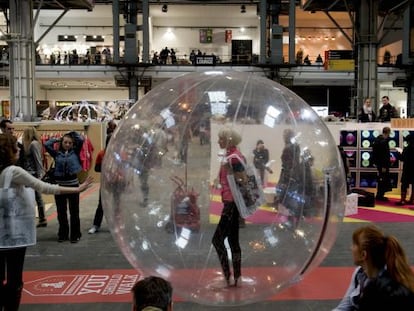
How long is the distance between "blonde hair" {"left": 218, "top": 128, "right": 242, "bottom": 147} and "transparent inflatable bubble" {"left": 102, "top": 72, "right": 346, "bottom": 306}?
0.04 m

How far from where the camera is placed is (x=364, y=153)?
12.5 m

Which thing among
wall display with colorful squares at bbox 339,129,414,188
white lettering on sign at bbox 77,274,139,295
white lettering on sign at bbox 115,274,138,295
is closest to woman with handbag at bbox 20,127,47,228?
white lettering on sign at bbox 77,274,139,295

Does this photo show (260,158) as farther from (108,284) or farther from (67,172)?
(67,172)

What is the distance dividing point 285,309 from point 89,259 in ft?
9.67

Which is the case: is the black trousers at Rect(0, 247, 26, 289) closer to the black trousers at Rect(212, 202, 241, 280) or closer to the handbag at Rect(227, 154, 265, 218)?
the black trousers at Rect(212, 202, 241, 280)

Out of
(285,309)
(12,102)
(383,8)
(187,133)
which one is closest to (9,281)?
(187,133)

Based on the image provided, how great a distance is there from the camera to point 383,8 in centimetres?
2317

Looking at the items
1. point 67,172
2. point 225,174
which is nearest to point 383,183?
point 67,172

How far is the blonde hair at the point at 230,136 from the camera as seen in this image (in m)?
3.55

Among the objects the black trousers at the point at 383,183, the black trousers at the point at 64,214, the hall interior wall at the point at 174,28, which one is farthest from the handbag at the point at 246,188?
the hall interior wall at the point at 174,28

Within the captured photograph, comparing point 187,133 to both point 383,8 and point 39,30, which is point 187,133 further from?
point 39,30

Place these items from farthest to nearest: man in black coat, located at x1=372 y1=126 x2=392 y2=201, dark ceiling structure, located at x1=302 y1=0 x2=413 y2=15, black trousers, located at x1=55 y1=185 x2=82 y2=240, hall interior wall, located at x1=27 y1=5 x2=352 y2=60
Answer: hall interior wall, located at x1=27 y1=5 x2=352 y2=60, dark ceiling structure, located at x1=302 y1=0 x2=413 y2=15, man in black coat, located at x1=372 y1=126 x2=392 y2=201, black trousers, located at x1=55 y1=185 x2=82 y2=240

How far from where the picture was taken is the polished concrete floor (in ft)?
16.3

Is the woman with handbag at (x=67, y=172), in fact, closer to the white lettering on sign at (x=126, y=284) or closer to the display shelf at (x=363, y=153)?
the white lettering on sign at (x=126, y=284)
